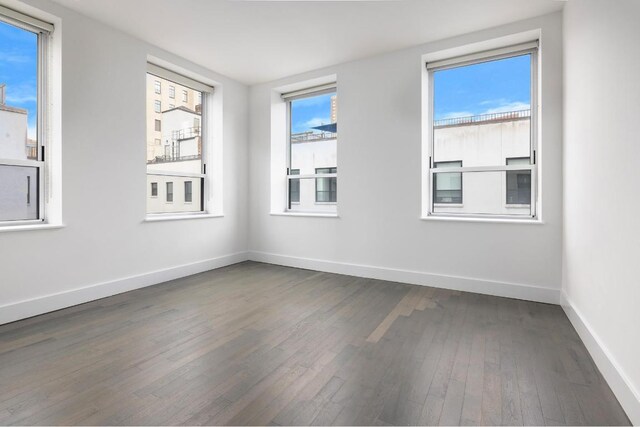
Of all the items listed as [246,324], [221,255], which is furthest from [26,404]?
[221,255]

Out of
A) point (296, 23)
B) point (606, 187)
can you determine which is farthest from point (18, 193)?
point (606, 187)

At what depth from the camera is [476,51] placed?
3.71 metres

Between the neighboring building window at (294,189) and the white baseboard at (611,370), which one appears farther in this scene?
the neighboring building window at (294,189)

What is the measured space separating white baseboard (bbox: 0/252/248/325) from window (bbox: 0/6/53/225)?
743 millimetres

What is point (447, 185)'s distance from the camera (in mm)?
3973

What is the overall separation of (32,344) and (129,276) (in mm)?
1364

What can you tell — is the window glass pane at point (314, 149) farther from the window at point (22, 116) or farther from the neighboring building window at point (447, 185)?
the window at point (22, 116)

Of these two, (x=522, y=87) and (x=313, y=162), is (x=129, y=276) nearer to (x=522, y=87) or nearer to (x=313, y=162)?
(x=313, y=162)

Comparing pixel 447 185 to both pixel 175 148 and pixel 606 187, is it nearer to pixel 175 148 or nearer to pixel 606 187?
pixel 606 187

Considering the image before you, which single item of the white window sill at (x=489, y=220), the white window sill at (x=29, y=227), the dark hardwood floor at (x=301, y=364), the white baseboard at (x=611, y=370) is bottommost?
the dark hardwood floor at (x=301, y=364)

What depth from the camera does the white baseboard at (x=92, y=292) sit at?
108 inches

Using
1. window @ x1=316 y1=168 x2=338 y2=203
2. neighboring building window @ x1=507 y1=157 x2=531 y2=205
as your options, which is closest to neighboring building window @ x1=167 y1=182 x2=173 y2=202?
window @ x1=316 y1=168 x2=338 y2=203

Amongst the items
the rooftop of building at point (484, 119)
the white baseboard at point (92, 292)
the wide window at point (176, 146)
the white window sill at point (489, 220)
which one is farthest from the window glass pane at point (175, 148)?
the rooftop of building at point (484, 119)

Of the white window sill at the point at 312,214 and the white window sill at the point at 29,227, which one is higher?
the white window sill at the point at 312,214
